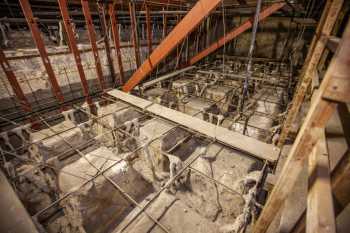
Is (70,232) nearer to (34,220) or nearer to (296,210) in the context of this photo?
(34,220)

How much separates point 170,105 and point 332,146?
150 inches

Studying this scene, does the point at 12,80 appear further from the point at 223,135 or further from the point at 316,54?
the point at 316,54

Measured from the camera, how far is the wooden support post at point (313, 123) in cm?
75

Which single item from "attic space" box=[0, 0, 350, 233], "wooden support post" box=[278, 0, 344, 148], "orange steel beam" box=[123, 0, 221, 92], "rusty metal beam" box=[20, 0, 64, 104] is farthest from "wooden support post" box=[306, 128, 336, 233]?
"rusty metal beam" box=[20, 0, 64, 104]

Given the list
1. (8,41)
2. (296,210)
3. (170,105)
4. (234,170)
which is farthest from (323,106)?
(8,41)

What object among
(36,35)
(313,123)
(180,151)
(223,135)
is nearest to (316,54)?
(223,135)

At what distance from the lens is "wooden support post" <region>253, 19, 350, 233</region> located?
2.46 ft

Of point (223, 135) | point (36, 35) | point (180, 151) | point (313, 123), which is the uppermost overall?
point (36, 35)

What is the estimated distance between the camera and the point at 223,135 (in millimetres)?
3137

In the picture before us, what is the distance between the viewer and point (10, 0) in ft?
16.2

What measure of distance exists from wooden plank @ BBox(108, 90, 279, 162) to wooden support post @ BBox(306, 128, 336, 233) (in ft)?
4.68

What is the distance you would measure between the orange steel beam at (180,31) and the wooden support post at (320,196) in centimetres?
325

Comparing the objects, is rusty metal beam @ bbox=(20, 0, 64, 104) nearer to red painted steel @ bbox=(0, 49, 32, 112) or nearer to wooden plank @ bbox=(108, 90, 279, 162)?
red painted steel @ bbox=(0, 49, 32, 112)

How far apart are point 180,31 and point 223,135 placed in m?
2.78
